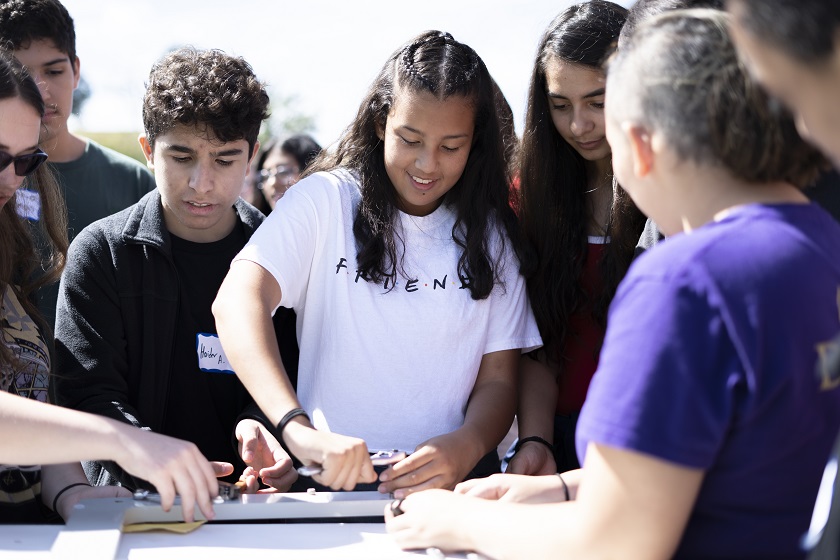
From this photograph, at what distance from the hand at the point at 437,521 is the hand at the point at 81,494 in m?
0.66

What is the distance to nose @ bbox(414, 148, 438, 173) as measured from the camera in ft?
7.16

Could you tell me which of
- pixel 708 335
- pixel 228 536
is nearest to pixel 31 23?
pixel 228 536

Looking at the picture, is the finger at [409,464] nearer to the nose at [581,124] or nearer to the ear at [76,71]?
the nose at [581,124]

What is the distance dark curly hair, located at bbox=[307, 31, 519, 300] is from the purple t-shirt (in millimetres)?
1072

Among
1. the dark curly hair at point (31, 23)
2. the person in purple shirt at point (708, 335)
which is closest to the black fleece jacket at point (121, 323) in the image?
the dark curly hair at point (31, 23)

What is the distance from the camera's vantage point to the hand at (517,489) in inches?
65.5

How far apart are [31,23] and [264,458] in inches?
77.1

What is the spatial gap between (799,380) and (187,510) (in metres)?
1.07

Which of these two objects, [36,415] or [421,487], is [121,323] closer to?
[36,415]

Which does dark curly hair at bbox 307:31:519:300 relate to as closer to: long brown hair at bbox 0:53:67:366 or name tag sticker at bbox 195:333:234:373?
name tag sticker at bbox 195:333:234:373

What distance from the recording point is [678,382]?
1.06m

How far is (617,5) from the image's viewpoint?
8.23ft

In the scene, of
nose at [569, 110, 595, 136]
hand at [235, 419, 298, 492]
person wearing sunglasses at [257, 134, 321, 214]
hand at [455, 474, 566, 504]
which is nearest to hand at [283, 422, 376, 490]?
hand at [455, 474, 566, 504]

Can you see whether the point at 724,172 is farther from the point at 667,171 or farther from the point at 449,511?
the point at 449,511
